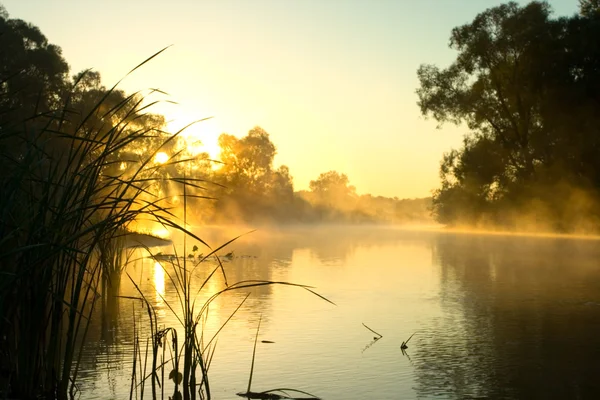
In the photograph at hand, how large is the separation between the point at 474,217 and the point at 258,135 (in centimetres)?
4297

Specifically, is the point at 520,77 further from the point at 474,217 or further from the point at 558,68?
the point at 474,217

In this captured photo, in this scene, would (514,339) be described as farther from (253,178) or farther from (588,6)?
(253,178)

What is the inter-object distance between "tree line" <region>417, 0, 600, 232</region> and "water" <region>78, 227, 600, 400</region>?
18.5 meters

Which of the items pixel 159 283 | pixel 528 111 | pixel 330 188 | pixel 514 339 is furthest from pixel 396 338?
pixel 330 188

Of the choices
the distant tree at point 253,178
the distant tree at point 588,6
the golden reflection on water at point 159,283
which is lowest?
the golden reflection on water at point 159,283

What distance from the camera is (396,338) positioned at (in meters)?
7.27

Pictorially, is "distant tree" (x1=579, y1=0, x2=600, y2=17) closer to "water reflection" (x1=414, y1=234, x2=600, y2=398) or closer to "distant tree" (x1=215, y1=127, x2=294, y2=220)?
"water reflection" (x1=414, y1=234, x2=600, y2=398)

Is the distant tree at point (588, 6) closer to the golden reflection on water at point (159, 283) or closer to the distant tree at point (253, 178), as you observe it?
the golden reflection on water at point (159, 283)

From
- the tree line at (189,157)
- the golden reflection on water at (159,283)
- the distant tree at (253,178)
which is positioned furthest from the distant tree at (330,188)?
the golden reflection on water at (159,283)

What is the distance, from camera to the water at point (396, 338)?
17.4ft

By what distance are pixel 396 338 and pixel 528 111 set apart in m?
28.6

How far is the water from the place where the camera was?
17.4 ft

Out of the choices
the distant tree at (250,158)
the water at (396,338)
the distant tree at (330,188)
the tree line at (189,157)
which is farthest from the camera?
the distant tree at (330,188)

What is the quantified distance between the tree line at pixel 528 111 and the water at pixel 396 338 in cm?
1847
